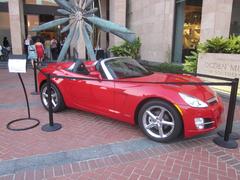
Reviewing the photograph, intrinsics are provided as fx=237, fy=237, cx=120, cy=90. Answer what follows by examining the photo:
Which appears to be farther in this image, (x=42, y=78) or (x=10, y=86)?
(x=10, y=86)

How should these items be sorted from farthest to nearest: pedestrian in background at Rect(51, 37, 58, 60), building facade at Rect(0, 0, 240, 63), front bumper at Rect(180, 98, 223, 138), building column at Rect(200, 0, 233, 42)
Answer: pedestrian in background at Rect(51, 37, 58, 60)
building facade at Rect(0, 0, 240, 63)
building column at Rect(200, 0, 233, 42)
front bumper at Rect(180, 98, 223, 138)

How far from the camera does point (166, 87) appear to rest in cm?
413

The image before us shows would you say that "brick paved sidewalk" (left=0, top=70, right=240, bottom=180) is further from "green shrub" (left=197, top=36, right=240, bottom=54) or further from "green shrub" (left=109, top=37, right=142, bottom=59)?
"green shrub" (left=109, top=37, right=142, bottom=59)

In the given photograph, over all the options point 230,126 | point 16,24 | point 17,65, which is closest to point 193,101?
point 230,126

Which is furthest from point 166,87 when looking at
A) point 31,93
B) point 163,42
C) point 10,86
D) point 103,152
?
point 163,42

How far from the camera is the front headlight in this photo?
3812 millimetres

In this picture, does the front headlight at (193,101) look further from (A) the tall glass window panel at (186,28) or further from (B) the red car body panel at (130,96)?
(A) the tall glass window panel at (186,28)

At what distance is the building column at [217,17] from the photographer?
10.1 meters

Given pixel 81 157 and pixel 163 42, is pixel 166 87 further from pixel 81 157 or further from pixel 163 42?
pixel 163 42

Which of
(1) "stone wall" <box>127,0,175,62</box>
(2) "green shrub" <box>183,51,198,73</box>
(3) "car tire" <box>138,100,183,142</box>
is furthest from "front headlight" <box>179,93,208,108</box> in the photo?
(1) "stone wall" <box>127,0,175,62</box>

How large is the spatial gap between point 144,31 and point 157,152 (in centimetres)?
1293

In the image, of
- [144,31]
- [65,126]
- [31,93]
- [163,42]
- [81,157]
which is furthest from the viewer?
[144,31]

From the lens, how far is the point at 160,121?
4055mm

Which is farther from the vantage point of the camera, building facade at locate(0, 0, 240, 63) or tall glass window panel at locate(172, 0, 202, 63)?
tall glass window panel at locate(172, 0, 202, 63)
